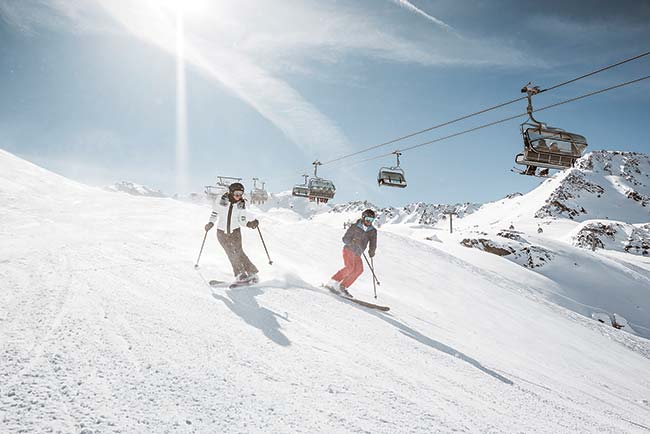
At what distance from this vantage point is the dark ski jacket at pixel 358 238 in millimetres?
7954

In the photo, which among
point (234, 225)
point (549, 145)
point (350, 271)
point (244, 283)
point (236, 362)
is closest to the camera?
point (236, 362)

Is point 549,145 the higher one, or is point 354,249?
point 549,145

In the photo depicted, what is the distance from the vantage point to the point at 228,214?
7211 millimetres

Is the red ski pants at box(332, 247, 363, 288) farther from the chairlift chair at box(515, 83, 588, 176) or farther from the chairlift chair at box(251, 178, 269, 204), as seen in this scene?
the chairlift chair at box(251, 178, 269, 204)

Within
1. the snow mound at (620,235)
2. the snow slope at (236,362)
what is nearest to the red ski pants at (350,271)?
the snow slope at (236,362)

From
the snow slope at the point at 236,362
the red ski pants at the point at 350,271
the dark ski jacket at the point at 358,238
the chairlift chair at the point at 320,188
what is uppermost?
the chairlift chair at the point at 320,188

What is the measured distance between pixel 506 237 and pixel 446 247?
58.1ft

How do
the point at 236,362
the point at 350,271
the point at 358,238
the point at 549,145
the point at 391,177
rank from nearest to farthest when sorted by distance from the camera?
the point at 236,362 → the point at 350,271 → the point at 358,238 → the point at 549,145 → the point at 391,177

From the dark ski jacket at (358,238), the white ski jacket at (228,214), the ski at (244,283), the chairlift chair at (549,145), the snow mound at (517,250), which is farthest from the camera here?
the snow mound at (517,250)

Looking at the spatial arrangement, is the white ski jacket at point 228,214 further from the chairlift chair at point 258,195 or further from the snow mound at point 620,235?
the snow mound at point 620,235

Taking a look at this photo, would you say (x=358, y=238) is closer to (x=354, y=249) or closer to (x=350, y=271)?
(x=354, y=249)

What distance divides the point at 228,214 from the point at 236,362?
170 inches

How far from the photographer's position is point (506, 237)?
44.7 metres

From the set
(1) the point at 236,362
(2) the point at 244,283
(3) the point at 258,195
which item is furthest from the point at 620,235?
(1) the point at 236,362
